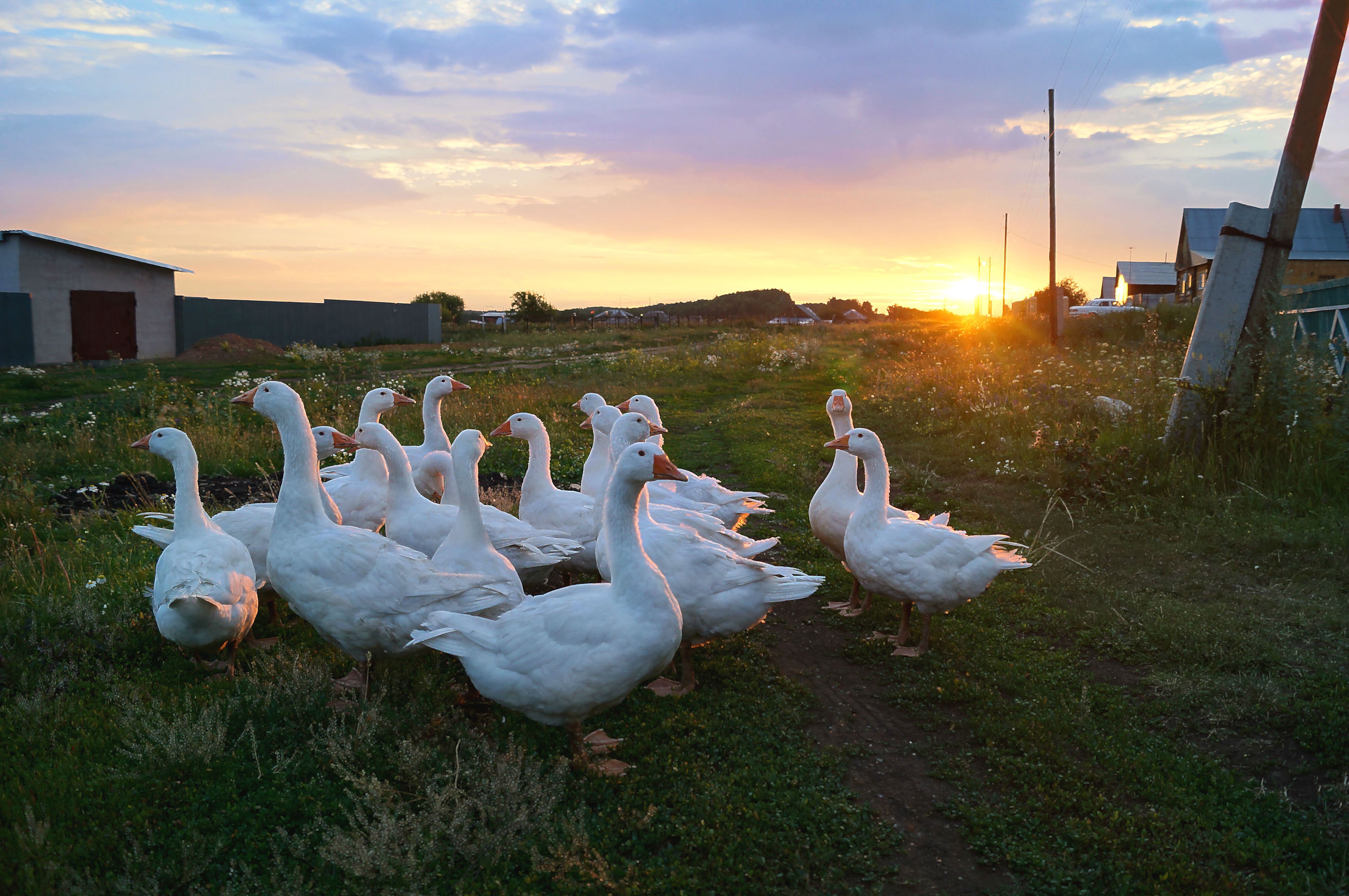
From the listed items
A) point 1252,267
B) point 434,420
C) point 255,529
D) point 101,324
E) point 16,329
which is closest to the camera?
Answer: point 255,529

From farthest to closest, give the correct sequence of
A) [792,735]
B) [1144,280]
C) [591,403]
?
[1144,280] < [591,403] < [792,735]

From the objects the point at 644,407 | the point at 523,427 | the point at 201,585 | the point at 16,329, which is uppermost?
the point at 16,329

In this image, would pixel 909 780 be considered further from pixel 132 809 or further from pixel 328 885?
pixel 132 809

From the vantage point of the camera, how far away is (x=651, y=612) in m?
3.86

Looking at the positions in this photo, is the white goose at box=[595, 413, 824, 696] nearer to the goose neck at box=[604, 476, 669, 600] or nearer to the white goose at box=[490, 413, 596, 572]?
the goose neck at box=[604, 476, 669, 600]

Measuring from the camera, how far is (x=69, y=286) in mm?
25312

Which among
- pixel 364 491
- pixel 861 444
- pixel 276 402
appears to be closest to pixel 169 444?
pixel 276 402

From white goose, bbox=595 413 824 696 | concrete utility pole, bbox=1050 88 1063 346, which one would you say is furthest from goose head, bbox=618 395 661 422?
concrete utility pole, bbox=1050 88 1063 346

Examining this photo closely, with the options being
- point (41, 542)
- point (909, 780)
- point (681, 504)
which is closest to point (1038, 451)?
point (681, 504)

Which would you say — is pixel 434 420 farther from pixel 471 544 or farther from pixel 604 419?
pixel 471 544

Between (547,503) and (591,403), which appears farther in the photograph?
(591,403)

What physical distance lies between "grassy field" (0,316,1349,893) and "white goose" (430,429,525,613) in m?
0.67

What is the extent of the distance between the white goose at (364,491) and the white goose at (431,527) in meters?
0.43

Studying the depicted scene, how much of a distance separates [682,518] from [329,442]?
3266 millimetres
